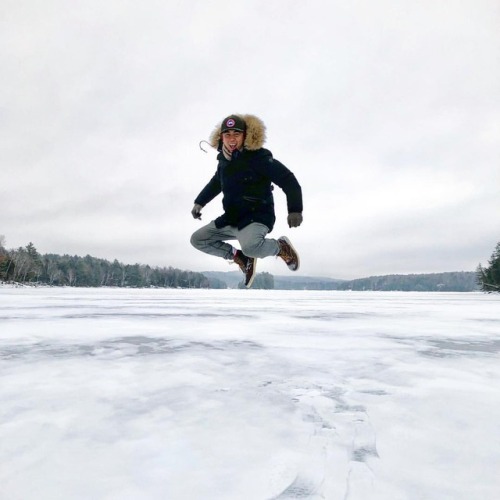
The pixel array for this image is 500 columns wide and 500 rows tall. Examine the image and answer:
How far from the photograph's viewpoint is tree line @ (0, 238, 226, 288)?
66.6m

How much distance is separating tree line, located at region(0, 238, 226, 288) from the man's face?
229 feet

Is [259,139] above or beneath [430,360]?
above

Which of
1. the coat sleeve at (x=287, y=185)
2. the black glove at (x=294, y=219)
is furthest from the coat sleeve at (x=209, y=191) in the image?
the black glove at (x=294, y=219)

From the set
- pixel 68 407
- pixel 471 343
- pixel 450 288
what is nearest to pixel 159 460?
pixel 68 407

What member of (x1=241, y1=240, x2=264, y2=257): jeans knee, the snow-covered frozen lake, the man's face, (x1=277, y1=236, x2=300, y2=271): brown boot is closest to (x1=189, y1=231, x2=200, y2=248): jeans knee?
(x1=241, y1=240, x2=264, y2=257): jeans knee

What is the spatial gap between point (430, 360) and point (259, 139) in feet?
8.94

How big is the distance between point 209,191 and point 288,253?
1.27 meters

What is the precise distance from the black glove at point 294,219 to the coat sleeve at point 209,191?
125 centimetres

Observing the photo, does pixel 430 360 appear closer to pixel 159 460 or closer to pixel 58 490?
pixel 159 460

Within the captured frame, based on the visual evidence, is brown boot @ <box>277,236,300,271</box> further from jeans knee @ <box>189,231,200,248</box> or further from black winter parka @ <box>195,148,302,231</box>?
jeans knee @ <box>189,231,200,248</box>

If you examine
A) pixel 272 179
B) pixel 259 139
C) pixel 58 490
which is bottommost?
pixel 58 490

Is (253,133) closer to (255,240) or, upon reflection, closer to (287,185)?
(287,185)

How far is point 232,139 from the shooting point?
3.93 m

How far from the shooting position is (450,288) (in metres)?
166
